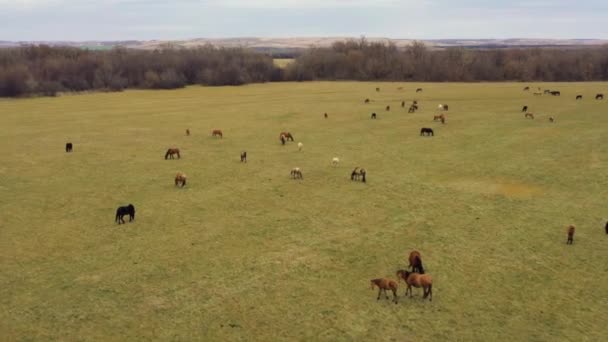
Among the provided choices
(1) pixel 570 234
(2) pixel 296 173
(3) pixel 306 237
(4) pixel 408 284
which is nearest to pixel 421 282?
(4) pixel 408 284

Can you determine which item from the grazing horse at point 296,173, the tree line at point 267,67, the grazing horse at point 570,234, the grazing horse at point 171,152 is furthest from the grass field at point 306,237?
the tree line at point 267,67

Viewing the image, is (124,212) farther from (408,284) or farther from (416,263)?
(408,284)

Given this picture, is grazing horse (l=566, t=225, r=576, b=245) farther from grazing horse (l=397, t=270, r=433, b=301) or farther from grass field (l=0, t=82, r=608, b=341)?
grazing horse (l=397, t=270, r=433, b=301)

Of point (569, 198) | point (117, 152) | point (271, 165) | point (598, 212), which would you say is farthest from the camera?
point (117, 152)

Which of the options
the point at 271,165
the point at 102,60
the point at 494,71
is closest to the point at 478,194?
the point at 271,165

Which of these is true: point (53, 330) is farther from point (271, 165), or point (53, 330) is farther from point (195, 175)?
point (271, 165)

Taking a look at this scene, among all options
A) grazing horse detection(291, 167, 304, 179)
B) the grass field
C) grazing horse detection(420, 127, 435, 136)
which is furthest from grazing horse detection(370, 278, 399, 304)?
grazing horse detection(420, 127, 435, 136)

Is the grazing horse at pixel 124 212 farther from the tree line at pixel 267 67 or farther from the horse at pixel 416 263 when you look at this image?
the tree line at pixel 267 67
